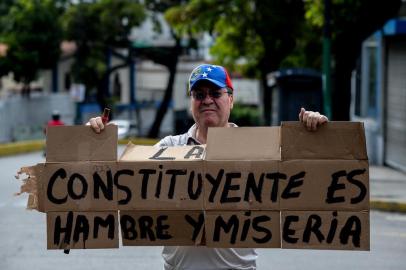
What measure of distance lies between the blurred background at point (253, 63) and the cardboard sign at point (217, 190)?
4986 millimetres

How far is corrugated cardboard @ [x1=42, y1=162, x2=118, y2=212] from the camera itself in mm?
4383

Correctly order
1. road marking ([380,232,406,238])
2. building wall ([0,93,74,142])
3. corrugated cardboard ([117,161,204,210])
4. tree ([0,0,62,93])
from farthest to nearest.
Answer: tree ([0,0,62,93]) → building wall ([0,93,74,142]) → road marking ([380,232,406,238]) → corrugated cardboard ([117,161,204,210])

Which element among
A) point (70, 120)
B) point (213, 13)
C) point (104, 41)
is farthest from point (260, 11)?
point (70, 120)

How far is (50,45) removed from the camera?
46000mm

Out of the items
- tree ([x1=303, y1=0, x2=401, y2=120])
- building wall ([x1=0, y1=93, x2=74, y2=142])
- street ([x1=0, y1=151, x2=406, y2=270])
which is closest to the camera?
street ([x1=0, y1=151, x2=406, y2=270])

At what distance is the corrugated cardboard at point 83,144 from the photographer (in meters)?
4.38

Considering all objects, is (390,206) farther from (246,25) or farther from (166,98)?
(166,98)

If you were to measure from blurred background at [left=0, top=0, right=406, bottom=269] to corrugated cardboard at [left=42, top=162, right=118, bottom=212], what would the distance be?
16.4ft

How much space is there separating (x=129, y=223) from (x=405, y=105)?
17876mm

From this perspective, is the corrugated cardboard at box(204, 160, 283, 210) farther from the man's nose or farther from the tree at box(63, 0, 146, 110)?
the tree at box(63, 0, 146, 110)

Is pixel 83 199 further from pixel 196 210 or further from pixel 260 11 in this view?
pixel 260 11

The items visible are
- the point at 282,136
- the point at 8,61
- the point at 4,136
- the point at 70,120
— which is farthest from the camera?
the point at 70,120

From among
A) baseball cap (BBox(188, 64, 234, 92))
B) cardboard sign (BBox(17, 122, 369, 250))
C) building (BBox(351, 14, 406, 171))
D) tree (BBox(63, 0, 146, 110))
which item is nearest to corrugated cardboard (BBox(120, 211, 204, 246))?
cardboard sign (BBox(17, 122, 369, 250))

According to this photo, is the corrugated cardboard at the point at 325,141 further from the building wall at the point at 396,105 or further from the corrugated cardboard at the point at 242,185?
the building wall at the point at 396,105
